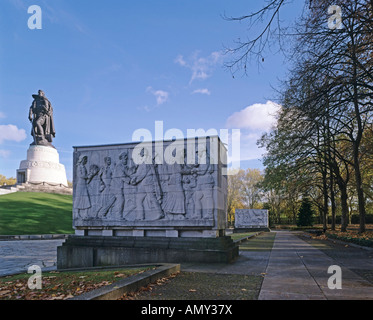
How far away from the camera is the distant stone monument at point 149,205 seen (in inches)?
433

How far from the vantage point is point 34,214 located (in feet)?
113

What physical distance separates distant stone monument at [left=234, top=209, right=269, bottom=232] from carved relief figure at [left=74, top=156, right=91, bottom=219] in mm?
31097

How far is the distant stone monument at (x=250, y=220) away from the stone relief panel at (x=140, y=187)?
3113 cm

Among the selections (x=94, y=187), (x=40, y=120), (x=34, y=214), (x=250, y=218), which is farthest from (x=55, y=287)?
(x=40, y=120)

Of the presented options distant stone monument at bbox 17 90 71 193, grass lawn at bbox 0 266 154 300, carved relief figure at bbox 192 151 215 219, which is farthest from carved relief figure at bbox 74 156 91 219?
distant stone monument at bbox 17 90 71 193

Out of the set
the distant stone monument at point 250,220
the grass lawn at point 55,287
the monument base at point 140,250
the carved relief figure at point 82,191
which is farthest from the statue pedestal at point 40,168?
the grass lawn at point 55,287

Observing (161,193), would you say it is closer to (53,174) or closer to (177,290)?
(177,290)

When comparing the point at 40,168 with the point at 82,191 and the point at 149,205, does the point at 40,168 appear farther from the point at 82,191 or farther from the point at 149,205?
the point at 149,205

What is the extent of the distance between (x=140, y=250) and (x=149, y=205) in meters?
1.66

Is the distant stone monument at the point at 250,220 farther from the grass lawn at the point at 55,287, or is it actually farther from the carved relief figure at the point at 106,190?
the grass lawn at the point at 55,287

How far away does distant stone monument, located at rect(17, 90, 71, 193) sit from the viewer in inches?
1981

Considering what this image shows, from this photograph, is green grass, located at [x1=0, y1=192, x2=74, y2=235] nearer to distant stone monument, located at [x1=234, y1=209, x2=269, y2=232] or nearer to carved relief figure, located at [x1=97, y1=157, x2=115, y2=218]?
carved relief figure, located at [x1=97, y1=157, x2=115, y2=218]
